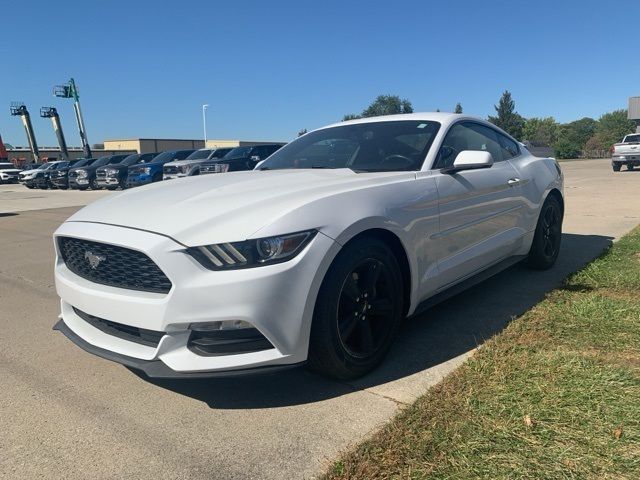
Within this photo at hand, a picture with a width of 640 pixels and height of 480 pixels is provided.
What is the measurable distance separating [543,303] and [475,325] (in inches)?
29.2

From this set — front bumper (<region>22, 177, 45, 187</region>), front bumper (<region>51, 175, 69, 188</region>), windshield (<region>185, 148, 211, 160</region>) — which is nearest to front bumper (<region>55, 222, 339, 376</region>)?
windshield (<region>185, 148, 211, 160</region>)

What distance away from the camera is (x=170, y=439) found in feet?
7.87

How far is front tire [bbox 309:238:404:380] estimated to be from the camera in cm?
260

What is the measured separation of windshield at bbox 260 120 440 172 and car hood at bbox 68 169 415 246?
0.26 meters

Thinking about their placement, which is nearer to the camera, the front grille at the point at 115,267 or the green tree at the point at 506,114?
the front grille at the point at 115,267

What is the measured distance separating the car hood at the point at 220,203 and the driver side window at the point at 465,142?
1.69 feet

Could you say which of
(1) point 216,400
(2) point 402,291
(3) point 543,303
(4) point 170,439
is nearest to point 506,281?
(3) point 543,303

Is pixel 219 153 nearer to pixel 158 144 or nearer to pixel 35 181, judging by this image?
pixel 35 181

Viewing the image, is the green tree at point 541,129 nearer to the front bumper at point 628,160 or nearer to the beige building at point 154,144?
the beige building at point 154,144

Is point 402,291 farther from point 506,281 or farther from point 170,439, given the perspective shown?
point 506,281

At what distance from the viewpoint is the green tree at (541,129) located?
122 meters

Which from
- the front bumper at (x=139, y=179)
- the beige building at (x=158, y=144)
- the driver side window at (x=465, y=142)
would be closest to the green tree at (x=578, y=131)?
the beige building at (x=158, y=144)

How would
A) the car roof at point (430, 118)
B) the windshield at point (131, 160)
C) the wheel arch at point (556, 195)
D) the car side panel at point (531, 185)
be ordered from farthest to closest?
1. the windshield at point (131, 160)
2. the wheel arch at point (556, 195)
3. the car side panel at point (531, 185)
4. the car roof at point (430, 118)

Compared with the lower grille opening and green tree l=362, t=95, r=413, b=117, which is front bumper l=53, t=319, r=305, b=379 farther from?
green tree l=362, t=95, r=413, b=117
